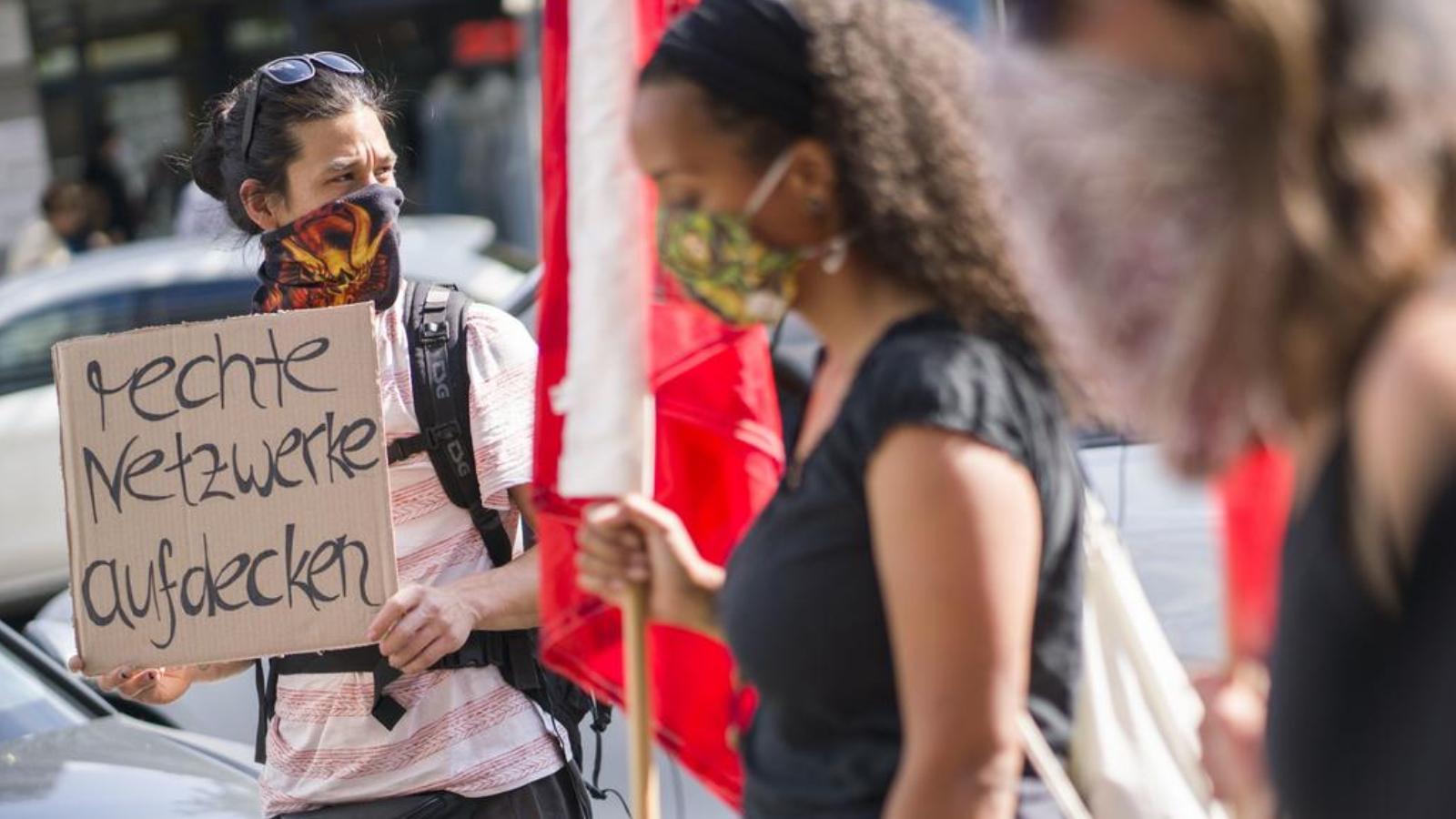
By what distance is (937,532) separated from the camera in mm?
1743

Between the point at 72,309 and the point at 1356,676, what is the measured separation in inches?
307

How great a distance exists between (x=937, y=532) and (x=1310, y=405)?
0.50 meters

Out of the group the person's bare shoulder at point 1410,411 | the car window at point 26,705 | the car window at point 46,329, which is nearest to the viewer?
the person's bare shoulder at point 1410,411

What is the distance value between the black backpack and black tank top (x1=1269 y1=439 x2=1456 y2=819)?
1.64 metres

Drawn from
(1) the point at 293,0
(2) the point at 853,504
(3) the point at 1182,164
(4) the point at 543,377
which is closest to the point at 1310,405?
(3) the point at 1182,164

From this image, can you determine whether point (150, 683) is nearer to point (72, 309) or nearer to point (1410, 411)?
point (1410, 411)

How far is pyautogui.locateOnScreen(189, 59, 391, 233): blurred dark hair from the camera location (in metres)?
2.98

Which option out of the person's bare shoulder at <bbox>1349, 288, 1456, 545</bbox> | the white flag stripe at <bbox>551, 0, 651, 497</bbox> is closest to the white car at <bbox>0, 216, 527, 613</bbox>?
the white flag stripe at <bbox>551, 0, 651, 497</bbox>

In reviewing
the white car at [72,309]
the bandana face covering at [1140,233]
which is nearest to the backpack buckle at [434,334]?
the bandana face covering at [1140,233]

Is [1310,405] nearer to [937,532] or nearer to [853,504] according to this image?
[937,532]

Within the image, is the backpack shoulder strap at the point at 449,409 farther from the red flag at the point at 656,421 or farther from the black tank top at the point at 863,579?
the black tank top at the point at 863,579

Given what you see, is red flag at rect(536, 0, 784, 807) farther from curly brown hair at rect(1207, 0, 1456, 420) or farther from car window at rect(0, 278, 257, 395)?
car window at rect(0, 278, 257, 395)

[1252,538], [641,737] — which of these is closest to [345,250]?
[641,737]

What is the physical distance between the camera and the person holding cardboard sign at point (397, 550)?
2.81 m
